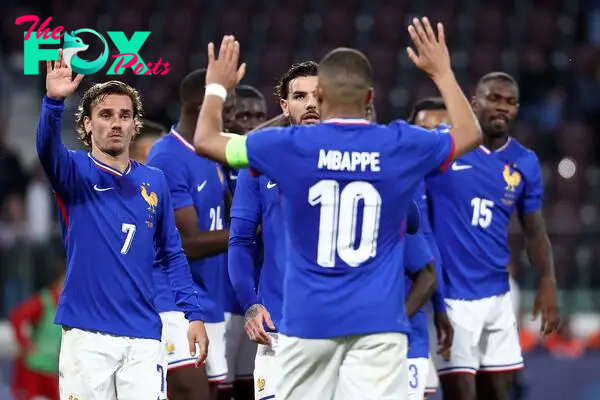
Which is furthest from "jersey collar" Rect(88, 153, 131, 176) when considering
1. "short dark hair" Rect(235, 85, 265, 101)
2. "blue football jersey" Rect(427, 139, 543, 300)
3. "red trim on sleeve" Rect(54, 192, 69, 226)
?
"blue football jersey" Rect(427, 139, 543, 300)

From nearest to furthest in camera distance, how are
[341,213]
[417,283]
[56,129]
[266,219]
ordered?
[341,213] → [56,129] → [266,219] → [417,283]

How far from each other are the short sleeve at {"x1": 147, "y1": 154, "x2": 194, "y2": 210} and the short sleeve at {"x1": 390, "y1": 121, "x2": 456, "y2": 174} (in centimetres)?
246

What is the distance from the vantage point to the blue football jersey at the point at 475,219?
8.91 m

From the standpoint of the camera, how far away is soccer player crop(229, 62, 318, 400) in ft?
22.1

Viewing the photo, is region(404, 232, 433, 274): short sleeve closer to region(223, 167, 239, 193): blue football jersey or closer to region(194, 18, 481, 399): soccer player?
region(194, 18, 481, 399): soccer player

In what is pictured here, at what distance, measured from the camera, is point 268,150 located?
560 centimetres

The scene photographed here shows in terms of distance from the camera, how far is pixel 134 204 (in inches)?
266

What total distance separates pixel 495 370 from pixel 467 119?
3.64 metres

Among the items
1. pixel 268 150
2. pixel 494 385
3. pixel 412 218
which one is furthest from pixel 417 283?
pixel 494 385

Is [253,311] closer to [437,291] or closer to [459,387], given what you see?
[437,291]

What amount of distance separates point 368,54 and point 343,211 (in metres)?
14.0

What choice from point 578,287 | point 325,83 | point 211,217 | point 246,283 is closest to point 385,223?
point 325,83

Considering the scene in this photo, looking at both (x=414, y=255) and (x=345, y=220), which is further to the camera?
(x=414, y=255)

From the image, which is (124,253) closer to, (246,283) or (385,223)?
(246,283)
